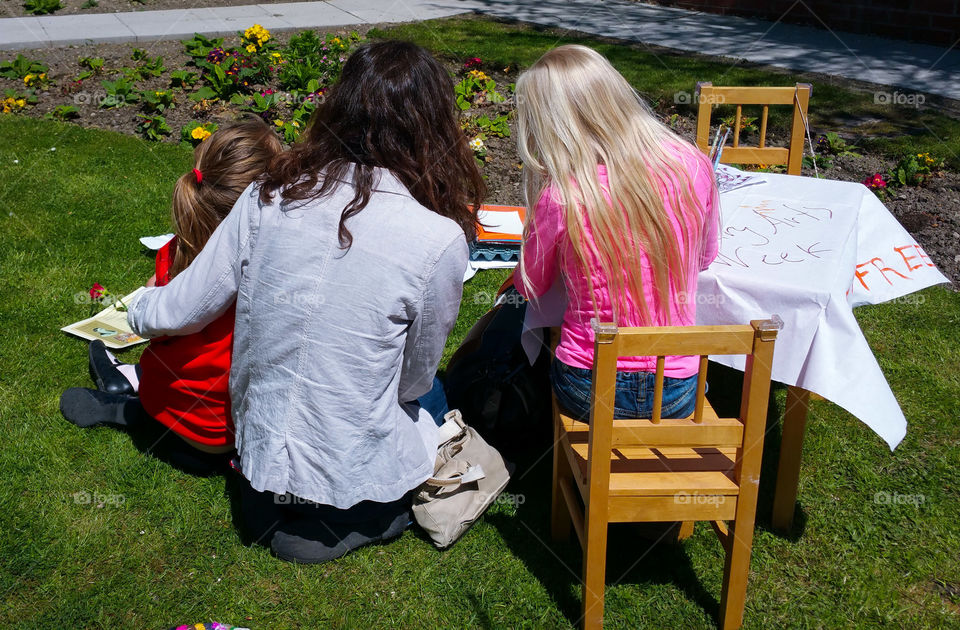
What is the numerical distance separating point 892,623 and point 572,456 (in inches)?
43.4

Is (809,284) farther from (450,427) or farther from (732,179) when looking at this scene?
(450,427)

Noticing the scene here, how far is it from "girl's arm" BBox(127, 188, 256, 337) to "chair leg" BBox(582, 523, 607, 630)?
1.26 meters

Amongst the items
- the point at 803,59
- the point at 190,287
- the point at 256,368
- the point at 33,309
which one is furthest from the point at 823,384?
the point at 803,59

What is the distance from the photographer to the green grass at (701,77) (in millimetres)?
5707

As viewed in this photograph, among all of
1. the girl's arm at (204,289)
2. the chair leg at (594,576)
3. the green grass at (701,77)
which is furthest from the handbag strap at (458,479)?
the green grass at (701,77)

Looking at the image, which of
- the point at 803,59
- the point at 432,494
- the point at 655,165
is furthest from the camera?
the point at 803,59

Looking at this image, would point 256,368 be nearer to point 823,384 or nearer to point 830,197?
point 823,384

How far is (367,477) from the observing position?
8.09ft

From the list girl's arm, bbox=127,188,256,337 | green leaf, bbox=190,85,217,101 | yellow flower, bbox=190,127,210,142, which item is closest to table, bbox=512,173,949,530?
girl's arm, bbox=127,188,256,337

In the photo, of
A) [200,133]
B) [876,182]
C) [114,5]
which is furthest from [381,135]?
[114,5]

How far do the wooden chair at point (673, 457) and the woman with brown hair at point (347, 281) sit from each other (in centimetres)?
55

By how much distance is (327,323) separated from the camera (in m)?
2.24

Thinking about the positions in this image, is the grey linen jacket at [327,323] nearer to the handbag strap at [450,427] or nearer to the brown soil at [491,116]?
the handbag strap at [450,427]

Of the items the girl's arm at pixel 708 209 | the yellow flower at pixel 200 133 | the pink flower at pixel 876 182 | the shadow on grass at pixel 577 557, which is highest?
the girl's arm at pixel 708 209
